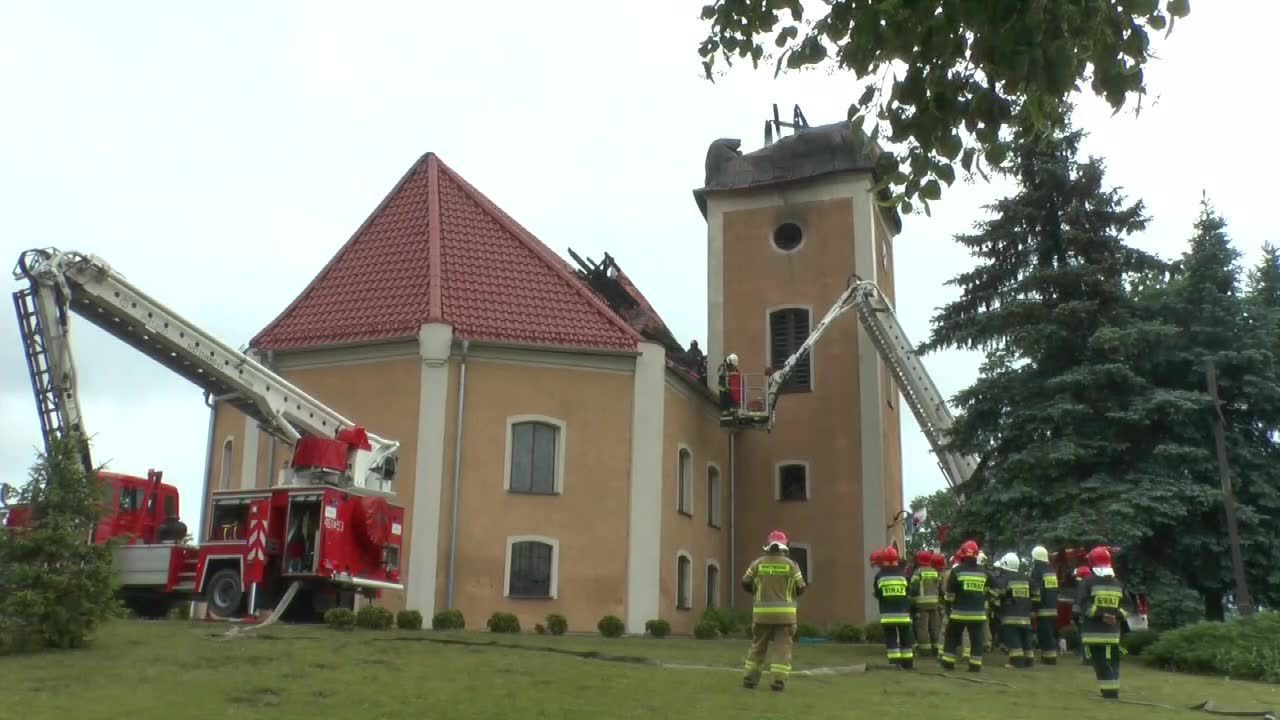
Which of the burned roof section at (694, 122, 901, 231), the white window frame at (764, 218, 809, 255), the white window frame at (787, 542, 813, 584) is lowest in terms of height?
the white window frame at (787, 542, 813, 584)

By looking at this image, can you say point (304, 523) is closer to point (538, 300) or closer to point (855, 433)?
point (538, 300)

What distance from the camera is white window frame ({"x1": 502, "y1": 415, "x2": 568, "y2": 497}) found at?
26156 mm

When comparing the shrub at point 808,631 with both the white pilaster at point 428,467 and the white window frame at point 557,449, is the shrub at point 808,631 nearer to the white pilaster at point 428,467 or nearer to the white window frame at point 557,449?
the white window frame at point 557,449

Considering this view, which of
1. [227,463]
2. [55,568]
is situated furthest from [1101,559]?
[227,463]

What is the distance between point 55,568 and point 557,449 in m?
12.7

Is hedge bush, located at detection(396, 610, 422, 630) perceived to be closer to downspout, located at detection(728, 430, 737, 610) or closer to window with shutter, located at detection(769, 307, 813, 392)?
downspout, located at detection(728, 430, 737, 610)

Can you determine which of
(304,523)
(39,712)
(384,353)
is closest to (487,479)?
(384,353)

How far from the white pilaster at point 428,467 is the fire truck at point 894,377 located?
26.4 ft

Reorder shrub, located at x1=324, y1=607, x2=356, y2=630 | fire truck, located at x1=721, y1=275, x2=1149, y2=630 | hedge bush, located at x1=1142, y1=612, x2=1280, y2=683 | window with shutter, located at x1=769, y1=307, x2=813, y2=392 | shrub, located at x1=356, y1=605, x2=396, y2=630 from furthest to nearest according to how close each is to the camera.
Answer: window with shutter, located at x1=769, y1=307, x2=813, y2=392 → fire truck, located at x1=721, y1=275, x2=1149, y2=630 → shrub, located at x1=356, y1=605, x2=396, y2=630 → shrub, located at x1=324, y1=607, x2=356, y2=630 → hedge bush, located at x1=1142, y1=612, x2=1280, y2=683

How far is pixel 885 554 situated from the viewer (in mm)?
17828

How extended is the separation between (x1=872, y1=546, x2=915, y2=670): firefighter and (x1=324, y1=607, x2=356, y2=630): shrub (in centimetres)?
865

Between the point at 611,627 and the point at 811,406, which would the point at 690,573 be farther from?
the point at 811,406

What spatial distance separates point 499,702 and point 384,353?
16023 millimetres

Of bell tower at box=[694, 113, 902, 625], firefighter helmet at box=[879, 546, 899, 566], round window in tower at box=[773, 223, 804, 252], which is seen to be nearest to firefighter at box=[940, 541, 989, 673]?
firefighter helmet at box=[879, 546, 899, 566]
